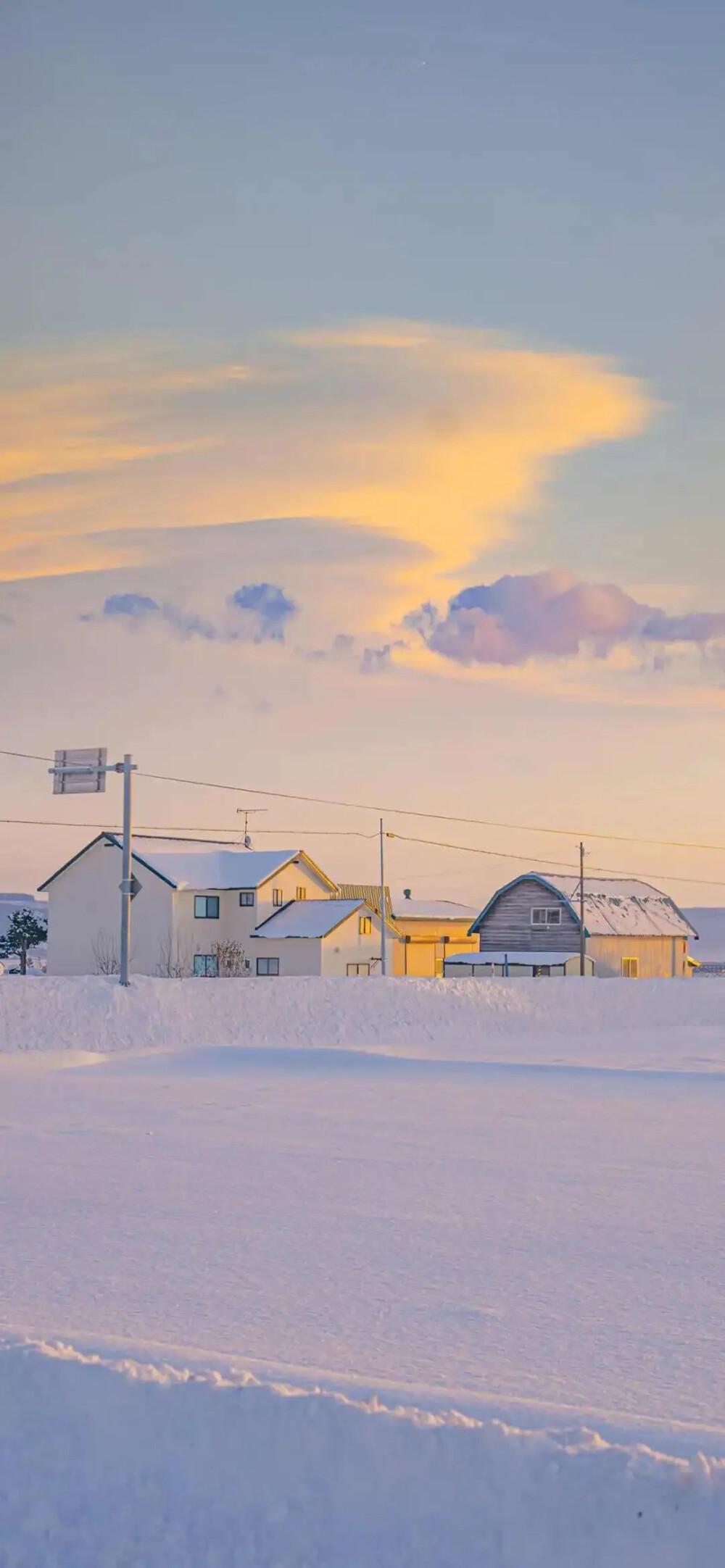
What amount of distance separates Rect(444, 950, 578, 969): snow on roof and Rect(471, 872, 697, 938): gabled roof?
1.81 meters

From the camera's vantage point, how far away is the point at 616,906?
7469 cm

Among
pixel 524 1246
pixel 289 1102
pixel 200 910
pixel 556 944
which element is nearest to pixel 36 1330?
pixel 524 1246

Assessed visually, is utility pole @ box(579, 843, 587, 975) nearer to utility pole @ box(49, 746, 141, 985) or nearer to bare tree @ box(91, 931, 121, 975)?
bare tree @ box(91, 931, 121, 975)

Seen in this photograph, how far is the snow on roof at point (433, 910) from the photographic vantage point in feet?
316

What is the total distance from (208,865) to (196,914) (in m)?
3.03

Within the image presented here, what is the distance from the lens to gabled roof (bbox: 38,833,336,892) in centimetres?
6681

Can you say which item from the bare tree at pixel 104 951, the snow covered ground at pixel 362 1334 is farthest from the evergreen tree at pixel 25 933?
the snow covered ground at pixel 362 1334

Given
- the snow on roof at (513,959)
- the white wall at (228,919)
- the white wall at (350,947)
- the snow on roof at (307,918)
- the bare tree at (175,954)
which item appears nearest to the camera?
the bare tree at (175,954)

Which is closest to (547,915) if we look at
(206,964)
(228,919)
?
(228,919)

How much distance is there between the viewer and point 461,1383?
6.50 m

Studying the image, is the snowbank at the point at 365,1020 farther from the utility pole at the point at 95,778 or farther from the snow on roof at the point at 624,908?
the snow on roof at the point at 624,908

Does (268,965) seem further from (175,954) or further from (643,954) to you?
(643,954)

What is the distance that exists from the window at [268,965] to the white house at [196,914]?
34 millimetres

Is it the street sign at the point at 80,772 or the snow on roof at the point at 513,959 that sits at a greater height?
the street sign at the point at 80,772
